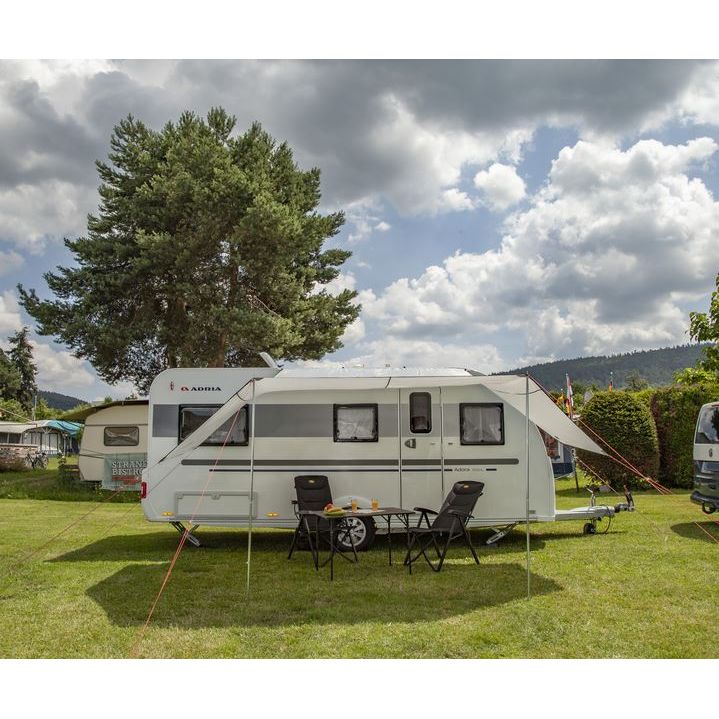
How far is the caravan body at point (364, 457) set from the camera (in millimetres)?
8352

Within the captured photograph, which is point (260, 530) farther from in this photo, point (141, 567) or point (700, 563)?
point (700, 563)

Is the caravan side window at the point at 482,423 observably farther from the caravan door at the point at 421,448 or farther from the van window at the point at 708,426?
the van window at the point at 708,426

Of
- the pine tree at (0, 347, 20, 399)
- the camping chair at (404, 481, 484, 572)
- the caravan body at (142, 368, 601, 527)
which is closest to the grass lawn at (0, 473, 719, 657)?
the camping chair at (404, 481, 484, 572)

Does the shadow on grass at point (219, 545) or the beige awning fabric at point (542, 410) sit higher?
the beige awning fabric at point (542, 410)

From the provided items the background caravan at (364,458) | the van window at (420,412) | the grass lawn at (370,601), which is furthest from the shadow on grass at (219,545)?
the van window at (420,412)

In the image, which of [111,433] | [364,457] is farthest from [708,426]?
[111,433]

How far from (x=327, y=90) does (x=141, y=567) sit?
21.0ft

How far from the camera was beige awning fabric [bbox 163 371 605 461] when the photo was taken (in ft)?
23.1

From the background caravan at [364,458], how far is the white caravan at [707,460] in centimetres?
217

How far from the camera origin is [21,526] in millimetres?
10859

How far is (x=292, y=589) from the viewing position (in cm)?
645

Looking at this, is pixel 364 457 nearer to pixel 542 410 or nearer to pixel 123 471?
pixel 542 410

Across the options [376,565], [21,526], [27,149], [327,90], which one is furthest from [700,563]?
[27,149]
